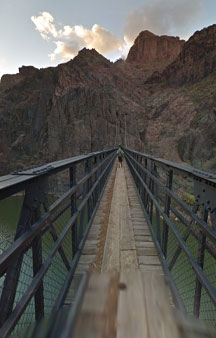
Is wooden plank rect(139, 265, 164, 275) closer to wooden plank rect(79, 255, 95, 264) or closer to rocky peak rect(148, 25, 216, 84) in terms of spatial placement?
wooden plank rect(79, 255, 95, 264)

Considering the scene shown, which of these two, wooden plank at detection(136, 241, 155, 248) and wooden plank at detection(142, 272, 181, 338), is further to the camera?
wooden plank at detection(136, 241, 155, 248)

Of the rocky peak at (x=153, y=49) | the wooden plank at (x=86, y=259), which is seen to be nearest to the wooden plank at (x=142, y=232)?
the wooden plank at (x=86, y=259)

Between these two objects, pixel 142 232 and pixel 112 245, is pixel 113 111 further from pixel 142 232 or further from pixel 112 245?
pixel 112 245

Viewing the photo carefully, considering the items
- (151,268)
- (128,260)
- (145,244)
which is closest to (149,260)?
(151,268)

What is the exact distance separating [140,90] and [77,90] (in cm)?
2487

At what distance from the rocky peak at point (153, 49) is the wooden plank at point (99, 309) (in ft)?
373

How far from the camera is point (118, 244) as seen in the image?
2939 millimetres

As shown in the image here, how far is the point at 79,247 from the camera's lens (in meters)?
2.66

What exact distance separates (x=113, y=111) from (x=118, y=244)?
4613 centimetres

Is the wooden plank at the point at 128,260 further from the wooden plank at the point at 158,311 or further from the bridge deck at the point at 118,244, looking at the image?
the wooden plank at the point at 158,311

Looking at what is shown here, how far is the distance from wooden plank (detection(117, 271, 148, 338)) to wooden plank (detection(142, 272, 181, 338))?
29mm

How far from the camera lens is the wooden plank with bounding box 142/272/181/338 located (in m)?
0.89

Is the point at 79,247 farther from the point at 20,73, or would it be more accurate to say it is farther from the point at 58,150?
the point at 20,73

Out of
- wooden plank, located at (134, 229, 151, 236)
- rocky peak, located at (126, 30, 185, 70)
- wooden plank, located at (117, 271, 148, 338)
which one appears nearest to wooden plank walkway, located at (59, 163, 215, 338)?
wooden plank, located at (117, 271, 148, 338)
